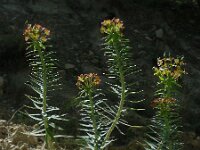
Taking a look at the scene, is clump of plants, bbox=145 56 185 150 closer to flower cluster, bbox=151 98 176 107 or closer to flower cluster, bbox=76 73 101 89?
flower cluster, bbox=151 98 176 107

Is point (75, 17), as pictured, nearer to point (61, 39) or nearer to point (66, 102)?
point (61, 39)

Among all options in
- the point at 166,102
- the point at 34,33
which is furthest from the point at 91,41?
the point at 166,102

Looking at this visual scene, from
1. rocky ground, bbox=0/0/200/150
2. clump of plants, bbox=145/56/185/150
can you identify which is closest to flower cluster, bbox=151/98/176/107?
clump of plants, bbox=145/56/185/150

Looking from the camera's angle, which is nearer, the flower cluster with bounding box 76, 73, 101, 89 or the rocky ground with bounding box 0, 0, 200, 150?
the flower cluster with bounding box 76, 73, 101, 89

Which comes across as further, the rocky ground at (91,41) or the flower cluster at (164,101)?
the rocky ground at (91,41)

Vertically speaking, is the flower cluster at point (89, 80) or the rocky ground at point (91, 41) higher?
the rocky ground at point (91, 41)

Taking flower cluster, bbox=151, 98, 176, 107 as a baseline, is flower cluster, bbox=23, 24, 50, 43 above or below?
above

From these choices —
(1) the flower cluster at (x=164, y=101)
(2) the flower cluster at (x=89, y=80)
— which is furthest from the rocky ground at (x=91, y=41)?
(1) the flower cluster at (x=164, y=101)

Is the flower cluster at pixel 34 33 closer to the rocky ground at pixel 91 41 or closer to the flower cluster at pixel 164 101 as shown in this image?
the flower cluster at pixel 164 101

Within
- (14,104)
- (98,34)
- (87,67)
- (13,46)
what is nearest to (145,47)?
(98,34)
